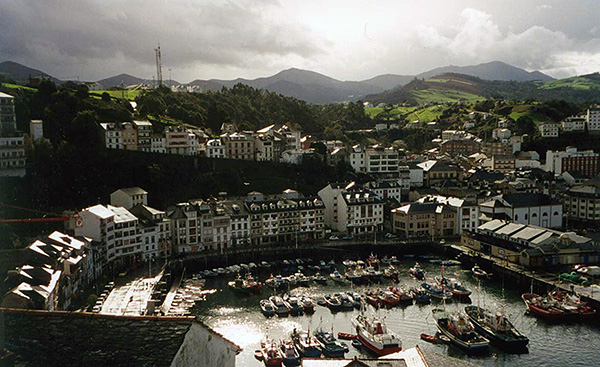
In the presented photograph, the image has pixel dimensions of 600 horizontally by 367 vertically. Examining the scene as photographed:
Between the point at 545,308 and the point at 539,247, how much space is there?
7.56m

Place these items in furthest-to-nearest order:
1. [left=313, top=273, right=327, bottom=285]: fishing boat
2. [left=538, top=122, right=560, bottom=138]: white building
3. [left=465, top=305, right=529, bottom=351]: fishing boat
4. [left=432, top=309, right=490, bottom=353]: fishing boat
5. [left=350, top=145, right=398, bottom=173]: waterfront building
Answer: [left=538, top=122, right=560, bottom=138]: white building < [left=350, top=145, right=398, bottom=173]: waterfront building < [left=313, top=273, right=327, bottom=285]: fishing boat < [left=465, top=305, right=529, bottom=351]: fishing boat < [left=432, top=309, right=490, bottom=353]: fishing boat

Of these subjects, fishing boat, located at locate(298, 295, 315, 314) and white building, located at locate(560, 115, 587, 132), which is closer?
fishing boat, located at locate(298, 295, 315, 314)

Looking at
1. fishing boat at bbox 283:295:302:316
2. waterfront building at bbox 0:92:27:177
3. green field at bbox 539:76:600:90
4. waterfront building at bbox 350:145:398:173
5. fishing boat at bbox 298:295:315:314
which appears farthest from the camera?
green field at bbox 539:76:600:90

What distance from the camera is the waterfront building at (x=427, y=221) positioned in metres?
38.5

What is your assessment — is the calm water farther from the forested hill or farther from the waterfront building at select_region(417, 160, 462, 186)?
the forested hill

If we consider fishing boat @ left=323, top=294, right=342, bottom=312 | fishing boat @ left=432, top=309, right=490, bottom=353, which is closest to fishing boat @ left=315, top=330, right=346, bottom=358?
fishing boat @ left=323, top=294, right=342, bottom=312

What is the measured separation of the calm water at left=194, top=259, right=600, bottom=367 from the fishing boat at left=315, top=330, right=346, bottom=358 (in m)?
0.58

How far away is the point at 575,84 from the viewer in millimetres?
148500

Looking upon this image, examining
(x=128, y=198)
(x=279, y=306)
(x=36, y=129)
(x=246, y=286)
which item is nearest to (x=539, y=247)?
(x=279, y=306)

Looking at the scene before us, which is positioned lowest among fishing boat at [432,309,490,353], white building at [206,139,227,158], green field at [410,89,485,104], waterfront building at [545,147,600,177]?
fishing boat at [432,309,490,353]

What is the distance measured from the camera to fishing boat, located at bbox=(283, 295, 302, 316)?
24031 millimetres

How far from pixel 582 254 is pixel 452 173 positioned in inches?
841

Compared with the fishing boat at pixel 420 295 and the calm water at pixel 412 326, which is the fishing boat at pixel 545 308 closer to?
the calm water at pixel 412 326

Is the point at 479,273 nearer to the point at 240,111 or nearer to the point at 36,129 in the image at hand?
the point at 36,129
